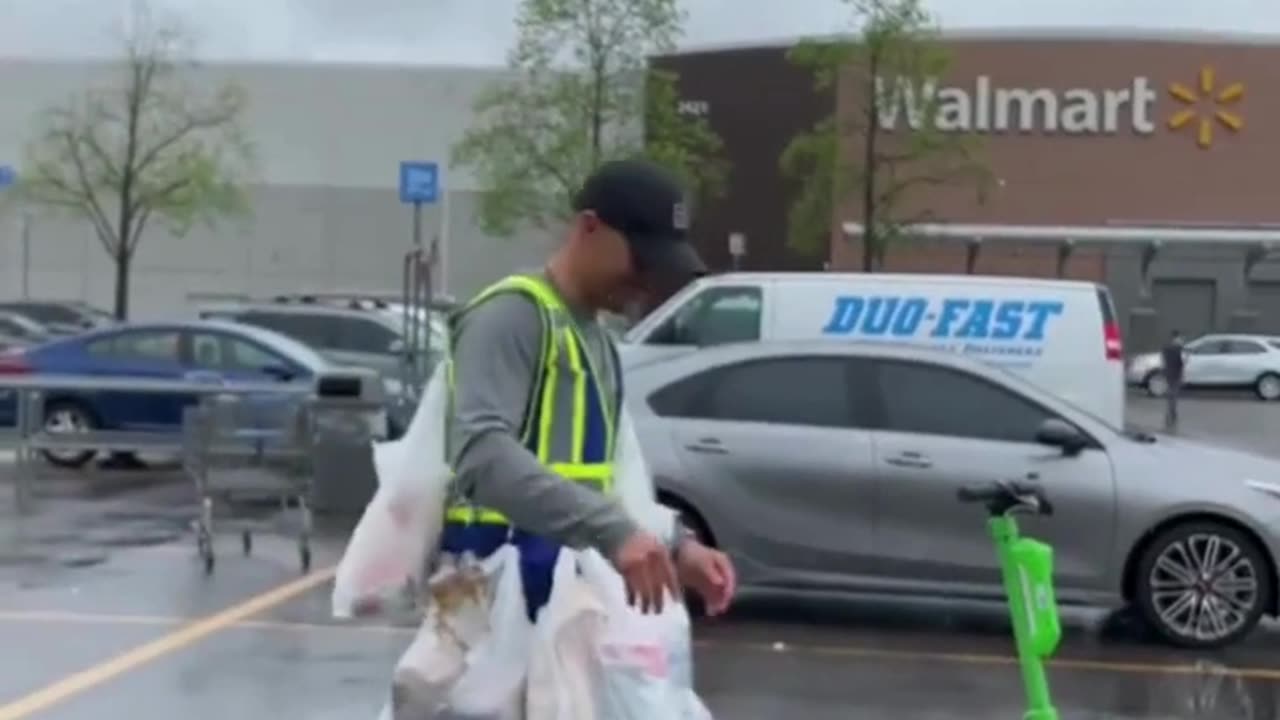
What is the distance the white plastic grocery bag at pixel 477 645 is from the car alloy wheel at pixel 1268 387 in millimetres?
45602

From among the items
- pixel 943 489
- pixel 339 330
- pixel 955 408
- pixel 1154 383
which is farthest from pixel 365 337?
pixel 1154 383

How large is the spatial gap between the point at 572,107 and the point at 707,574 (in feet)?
141

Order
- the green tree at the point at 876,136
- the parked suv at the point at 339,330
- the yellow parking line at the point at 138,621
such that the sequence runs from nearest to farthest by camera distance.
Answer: the yellow parking line at the point at 138,621 → the parked suv at the point at 339,330 → the green tree at the point at 876,136

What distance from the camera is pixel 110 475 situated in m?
20.9

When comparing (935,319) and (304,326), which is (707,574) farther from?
(304,326)

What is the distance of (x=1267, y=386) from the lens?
4819cm

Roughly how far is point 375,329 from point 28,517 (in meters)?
8.92

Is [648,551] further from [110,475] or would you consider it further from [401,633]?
[110,475]

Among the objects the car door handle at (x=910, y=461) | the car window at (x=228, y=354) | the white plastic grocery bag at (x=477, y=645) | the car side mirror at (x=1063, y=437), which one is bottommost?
the car window at (x=228, y=354)

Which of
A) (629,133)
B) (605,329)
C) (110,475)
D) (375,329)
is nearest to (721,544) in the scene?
(605,329)

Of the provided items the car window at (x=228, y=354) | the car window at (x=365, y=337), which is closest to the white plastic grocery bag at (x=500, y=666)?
the car window at (x=228, y=354)

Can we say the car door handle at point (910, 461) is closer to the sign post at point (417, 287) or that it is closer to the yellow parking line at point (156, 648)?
the yellow parking line at point (156, 648)

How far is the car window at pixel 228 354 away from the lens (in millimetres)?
22047

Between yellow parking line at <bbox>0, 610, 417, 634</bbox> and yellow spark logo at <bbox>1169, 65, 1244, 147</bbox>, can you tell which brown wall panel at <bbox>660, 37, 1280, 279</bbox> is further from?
yellow parking line at <bbox>0, 610, 417, 634</bbox>
